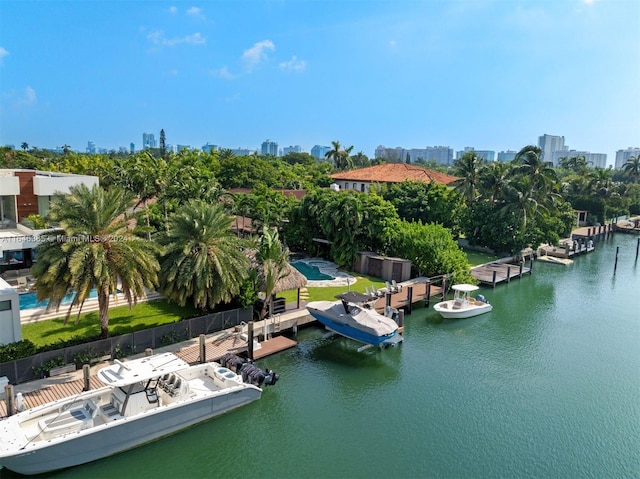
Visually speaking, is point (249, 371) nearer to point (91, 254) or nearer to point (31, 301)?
point (91, 254)

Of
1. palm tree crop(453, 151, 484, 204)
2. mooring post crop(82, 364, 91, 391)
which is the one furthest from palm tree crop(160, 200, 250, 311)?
palm tree crop(453, 151, 484, 204)

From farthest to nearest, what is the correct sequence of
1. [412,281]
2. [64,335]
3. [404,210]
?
[404,210] < [412,281] < [64,335]

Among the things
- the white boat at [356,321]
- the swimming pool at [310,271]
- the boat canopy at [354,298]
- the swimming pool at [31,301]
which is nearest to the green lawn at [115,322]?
the swimming pool at [31,301]

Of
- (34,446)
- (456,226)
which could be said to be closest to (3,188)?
(34,446)

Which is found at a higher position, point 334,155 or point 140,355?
point 334,155

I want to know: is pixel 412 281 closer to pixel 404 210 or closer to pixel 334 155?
pixel 404 210

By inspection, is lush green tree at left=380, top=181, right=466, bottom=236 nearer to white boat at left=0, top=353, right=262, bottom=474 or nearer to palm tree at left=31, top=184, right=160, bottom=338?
palm tree at left=31, top=184, right=160, bottom=338
